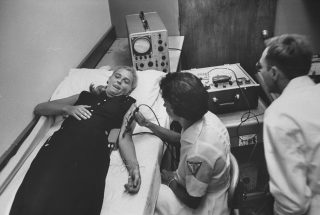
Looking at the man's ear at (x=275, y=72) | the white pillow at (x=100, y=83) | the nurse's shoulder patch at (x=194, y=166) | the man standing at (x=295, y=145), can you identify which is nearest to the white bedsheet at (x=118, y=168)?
the white pillow at (x=100, y=83)

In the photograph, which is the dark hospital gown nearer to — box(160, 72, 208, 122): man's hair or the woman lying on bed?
the woman lying on bed

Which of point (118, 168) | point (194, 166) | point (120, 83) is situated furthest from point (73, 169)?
point (120, 83)

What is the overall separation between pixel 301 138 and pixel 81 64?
1741 mm

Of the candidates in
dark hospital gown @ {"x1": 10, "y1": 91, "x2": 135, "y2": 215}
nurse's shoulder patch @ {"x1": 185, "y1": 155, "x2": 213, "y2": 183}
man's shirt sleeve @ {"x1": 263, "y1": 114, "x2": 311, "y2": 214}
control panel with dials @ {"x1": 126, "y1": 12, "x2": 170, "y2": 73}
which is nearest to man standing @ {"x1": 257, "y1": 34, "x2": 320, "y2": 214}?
man's shirt sleeve @ {"x1": 263, "y1": 114, "x2": 311, "y2": 214}

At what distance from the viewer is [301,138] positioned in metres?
1.18

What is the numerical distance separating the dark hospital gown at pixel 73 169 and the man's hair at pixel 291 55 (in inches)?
35.4

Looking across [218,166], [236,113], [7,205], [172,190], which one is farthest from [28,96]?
[236,113]

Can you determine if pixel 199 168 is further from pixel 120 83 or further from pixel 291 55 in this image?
pixel 120 83

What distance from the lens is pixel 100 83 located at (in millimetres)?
2184

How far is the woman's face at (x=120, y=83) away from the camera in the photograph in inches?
77.9

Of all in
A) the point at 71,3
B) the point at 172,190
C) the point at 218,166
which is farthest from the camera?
the point at 71,3

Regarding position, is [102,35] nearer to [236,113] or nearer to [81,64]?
[81,64]

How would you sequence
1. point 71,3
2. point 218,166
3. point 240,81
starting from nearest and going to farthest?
point 218,166
point 240,81
point 71,3

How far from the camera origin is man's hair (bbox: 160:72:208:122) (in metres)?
1.35
